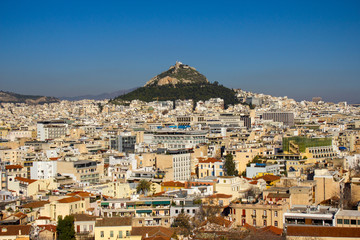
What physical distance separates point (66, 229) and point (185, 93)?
315ft

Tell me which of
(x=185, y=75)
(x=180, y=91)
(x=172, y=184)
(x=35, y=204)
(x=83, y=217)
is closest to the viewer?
(x=83, y=217)

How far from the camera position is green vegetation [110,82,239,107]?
116312 mm

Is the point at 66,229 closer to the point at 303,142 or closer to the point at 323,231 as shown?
the point at 323,231

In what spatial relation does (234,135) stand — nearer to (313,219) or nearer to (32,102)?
(313,219)

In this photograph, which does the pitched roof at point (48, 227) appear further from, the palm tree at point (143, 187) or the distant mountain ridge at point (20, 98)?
the distant mountain ridge at point (20, 98)

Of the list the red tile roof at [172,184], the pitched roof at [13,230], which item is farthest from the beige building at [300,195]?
the pitched roof at [13,230]

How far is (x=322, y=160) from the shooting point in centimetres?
4041

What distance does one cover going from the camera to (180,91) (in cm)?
12062

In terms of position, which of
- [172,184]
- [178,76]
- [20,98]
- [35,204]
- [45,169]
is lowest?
[35,204]

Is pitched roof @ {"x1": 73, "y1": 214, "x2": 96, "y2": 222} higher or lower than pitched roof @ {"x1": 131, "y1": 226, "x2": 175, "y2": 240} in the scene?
higher

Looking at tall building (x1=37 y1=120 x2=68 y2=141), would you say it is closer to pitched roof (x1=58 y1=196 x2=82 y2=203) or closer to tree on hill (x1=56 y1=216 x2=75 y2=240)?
pitched roof (x1=58 y1=196 x2=82 y2=203)

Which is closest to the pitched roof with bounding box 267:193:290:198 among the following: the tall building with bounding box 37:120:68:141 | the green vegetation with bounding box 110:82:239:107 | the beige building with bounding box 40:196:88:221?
the beige building with bounding box 40:196:88:221

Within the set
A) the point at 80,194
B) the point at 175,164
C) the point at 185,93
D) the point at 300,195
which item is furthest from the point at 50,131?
the point at 185,93

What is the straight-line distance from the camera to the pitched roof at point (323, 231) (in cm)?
2100
